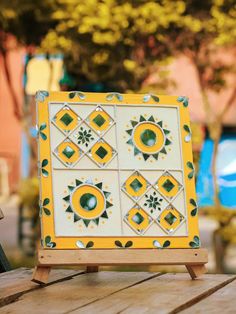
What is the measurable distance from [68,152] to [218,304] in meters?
0.79

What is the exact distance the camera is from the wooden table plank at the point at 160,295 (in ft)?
7.51

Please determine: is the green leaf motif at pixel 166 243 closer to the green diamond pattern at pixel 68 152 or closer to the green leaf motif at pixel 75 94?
the green diamond pattern at pixel 68 152

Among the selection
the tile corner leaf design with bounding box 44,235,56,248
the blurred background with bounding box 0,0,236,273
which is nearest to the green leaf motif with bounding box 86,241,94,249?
the tile corner leaf design with bounding box 44,235,56,248

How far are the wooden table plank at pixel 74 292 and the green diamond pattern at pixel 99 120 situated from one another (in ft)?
1.77

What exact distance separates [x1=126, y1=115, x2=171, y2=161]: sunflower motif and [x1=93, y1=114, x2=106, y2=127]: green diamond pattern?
96 mm

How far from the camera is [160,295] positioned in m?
2.54

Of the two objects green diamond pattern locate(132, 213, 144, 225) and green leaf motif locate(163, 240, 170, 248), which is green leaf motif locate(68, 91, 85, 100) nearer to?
green diamond pattern locate(132, 213, 144, 225)

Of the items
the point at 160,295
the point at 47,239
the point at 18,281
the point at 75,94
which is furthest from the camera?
the point at 75,94

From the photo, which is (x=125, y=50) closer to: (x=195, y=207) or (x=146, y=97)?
(x=146, y=97)

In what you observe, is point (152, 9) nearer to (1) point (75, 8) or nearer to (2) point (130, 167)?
(1) point (75, 8)

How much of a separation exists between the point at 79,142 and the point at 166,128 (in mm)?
333

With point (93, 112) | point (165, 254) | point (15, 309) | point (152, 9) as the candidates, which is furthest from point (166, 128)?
point (152, 9)

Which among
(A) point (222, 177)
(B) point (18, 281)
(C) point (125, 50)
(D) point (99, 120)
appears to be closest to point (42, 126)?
(D) point (99, 120)

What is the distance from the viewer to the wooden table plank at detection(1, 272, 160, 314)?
91.7 inches
